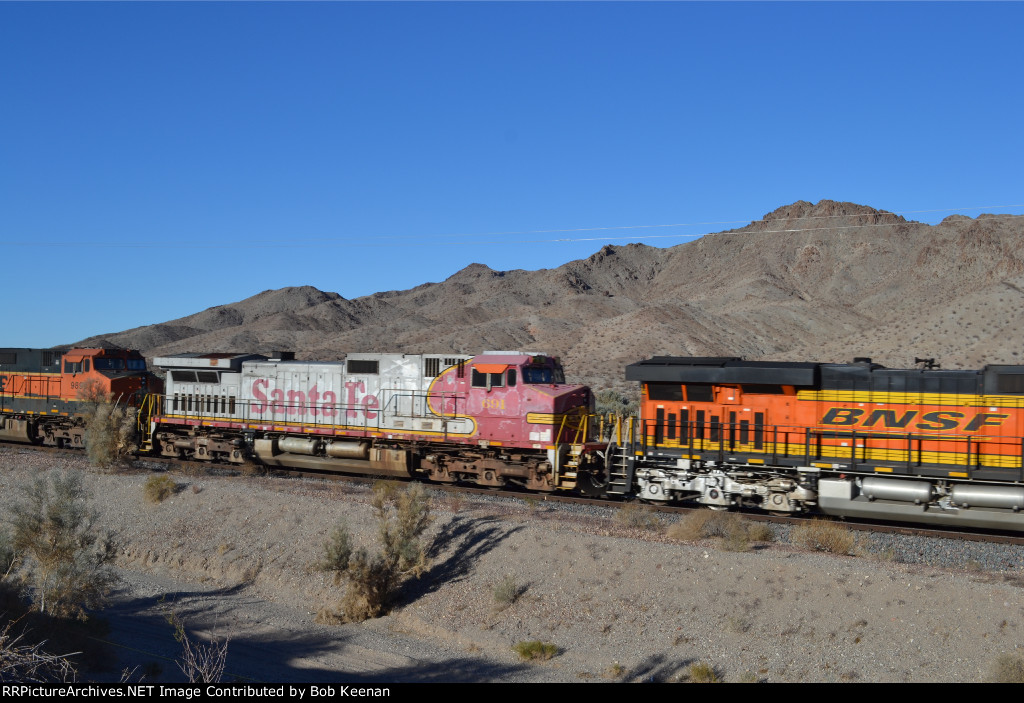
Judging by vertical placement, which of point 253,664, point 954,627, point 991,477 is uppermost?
point 991,477

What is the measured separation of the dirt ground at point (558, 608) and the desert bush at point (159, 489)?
1971mm

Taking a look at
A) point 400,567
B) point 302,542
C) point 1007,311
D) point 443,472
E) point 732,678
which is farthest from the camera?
point 1007,311

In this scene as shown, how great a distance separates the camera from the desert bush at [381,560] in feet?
44.1

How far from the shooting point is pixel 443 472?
789 inches

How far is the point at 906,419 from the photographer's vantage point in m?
15.7

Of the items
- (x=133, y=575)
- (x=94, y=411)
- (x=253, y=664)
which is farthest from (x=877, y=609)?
(x=94, y=411)

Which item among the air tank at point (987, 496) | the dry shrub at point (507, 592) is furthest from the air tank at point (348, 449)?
the air tank at point (987, 496)

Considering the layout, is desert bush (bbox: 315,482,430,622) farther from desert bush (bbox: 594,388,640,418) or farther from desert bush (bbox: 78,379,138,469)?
desert bush (bbox: 594,388,640,418)

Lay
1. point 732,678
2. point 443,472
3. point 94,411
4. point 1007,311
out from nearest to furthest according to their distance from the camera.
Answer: point 732,678 → point 443,472 → point 94,411 → point 1007,311

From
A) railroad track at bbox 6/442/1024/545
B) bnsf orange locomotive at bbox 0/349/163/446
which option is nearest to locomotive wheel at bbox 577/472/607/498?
railroad track at bbox 6/442/1024/545

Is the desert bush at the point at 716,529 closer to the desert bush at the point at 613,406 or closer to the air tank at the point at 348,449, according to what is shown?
the air tank at the point at 348,449

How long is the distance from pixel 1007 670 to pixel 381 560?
30.9 feet
